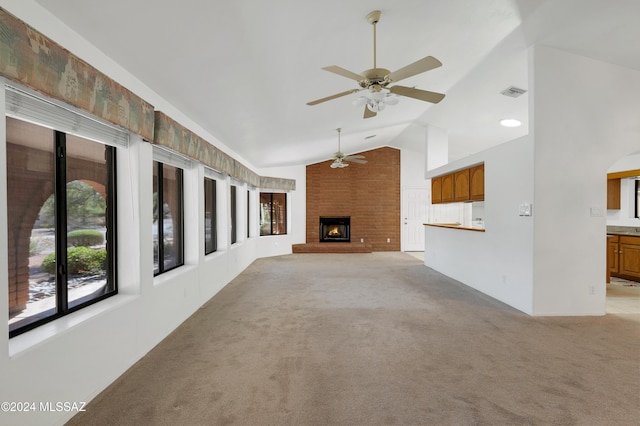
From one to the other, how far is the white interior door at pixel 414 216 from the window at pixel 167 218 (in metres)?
7.60

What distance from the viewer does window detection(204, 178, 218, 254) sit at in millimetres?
5219

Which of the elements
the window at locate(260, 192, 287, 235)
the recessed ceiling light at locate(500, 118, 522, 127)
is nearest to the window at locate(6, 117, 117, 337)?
the recessed ceiling light at locate(500, 118, 522, 127)

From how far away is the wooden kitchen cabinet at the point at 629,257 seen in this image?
5.21 metres

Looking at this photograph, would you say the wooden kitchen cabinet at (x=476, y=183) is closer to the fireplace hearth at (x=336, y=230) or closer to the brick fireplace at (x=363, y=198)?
the brick fireplace at (x=363, y=198)

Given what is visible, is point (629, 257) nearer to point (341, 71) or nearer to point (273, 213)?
point (341, 71)

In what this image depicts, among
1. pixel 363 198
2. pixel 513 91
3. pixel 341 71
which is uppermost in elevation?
pixel 513 91

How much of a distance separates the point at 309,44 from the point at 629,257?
623cm

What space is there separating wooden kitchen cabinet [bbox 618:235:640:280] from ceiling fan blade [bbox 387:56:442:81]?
17.4 ft

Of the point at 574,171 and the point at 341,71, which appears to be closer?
the point at 341,71

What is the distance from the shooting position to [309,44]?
2.82 metres

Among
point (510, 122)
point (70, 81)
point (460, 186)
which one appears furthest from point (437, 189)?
point (70, 81)

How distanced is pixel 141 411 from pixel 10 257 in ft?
3.78

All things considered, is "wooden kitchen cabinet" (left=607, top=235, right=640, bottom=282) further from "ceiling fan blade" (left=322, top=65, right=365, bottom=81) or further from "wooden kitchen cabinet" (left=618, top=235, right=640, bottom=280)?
"ceiling fan blade" (left=322, top=65, right=365, bottom=81)

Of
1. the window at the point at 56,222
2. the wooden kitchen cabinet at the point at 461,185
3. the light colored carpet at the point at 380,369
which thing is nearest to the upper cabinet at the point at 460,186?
the wooden kitchen cabinet at the point at 461,185
